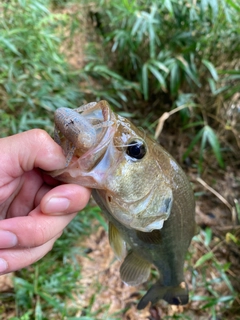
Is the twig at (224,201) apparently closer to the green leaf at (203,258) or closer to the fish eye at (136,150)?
the green leaf at (203,258)

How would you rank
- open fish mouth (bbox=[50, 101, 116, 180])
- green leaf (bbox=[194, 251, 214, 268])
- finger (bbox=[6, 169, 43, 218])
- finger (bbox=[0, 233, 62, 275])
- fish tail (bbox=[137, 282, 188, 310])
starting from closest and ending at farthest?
open fish mouth (bbox=[50, 101, 116, 180]) < finger (bbox=[0, 233, 62, 275]) < finger (bbox=[6, 169, 43, 218]) < fish tail (bbox=[137, 282, 188, 310]) < green leaf (bbox=[194, 251, 214, 268])

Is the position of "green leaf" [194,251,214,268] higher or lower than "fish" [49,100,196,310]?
lower

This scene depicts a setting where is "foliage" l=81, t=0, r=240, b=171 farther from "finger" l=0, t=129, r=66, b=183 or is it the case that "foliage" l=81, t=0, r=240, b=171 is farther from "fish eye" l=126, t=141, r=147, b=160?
"finger" l=0, t=129, r=66, b=183

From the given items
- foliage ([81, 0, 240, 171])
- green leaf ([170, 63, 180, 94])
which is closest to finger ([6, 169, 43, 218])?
foliage ([81, 0, 240, 171])

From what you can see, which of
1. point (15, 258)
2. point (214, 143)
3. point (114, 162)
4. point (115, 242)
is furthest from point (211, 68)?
point (15, 258)

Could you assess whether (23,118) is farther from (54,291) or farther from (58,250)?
(54,291)

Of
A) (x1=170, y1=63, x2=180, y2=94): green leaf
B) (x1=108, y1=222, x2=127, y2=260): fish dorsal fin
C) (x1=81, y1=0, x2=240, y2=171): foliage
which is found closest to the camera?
(x1=108, y1=222, x2=127, y2=260): fish dorsal fin
